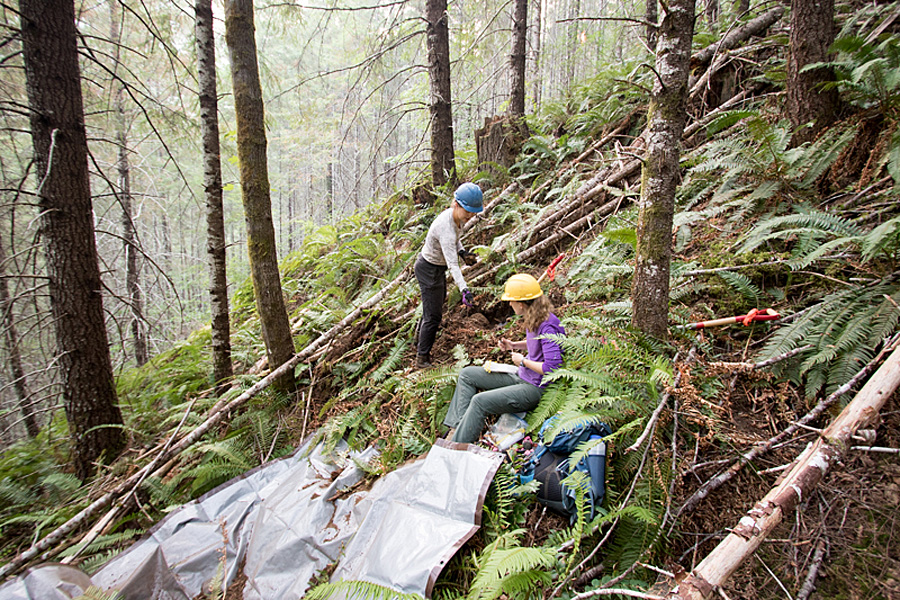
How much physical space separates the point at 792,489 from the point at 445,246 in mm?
3215

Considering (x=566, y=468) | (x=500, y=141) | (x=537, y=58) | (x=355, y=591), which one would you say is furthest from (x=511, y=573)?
(x=537, y=58)

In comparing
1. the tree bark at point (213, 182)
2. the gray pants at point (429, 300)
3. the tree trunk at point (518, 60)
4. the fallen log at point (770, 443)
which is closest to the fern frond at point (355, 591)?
the fallen log at point (770, 443)

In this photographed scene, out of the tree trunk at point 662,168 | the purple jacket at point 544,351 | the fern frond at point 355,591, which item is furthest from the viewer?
the purple jacket at point 544,351

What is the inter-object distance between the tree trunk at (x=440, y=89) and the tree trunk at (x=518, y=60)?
1.29m

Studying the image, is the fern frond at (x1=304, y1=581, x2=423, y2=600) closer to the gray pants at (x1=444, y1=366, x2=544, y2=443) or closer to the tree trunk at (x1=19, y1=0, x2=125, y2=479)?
the gray pants at (x1=444, y1=366, x2=544, y2=443)

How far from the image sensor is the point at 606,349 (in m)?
2.60

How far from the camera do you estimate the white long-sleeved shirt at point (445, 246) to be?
13.2 feet

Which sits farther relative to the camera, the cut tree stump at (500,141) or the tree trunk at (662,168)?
the cut tree stump at (500,141)

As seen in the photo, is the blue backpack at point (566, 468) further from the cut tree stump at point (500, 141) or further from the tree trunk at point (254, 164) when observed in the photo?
the cut tree stump at point (500, 141)

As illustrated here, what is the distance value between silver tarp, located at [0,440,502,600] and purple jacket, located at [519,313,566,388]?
2.63 ft

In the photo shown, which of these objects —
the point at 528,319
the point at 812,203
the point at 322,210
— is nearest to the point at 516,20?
the point at 812,203

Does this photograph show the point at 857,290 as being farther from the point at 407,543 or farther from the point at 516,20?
the point at 516,20

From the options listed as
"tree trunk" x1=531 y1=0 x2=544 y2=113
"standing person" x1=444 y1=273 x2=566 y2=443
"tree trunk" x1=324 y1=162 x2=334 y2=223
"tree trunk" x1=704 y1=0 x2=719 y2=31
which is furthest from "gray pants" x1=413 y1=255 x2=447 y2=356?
"tree trunk" x1=324 y1=162 x2=334 y2=223

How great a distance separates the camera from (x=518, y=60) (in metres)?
7.12
